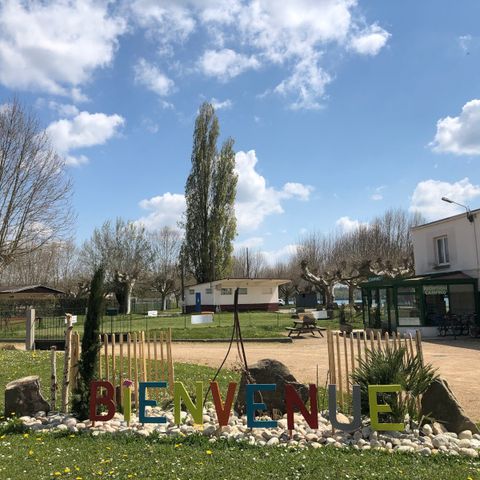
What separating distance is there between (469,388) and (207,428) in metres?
6.26

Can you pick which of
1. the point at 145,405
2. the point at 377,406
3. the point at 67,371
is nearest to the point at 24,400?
the point at 67,371

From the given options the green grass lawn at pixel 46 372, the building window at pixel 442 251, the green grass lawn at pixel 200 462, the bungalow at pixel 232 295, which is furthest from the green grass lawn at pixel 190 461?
the bungalow at pixel 232 295

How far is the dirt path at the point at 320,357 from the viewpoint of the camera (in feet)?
34.6

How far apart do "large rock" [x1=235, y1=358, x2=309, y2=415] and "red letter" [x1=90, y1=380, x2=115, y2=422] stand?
1760mm

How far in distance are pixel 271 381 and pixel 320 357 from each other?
27.6 ft

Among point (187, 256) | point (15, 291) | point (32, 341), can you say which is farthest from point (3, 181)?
point (187, 256)

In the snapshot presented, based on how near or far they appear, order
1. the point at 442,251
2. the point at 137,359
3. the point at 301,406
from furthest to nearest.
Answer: the point at 442,251 < the point at 137,359 < the point at 301,406

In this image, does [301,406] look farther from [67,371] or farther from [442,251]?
[442,251]

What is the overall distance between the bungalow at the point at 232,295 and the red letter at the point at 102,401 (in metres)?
37.7

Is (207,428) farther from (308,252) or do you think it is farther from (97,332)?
(308,252)

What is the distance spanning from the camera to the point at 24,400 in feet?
25.2

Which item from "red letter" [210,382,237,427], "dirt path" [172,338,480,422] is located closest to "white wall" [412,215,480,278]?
"dirt path" [172,338,480,422]

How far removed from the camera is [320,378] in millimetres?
11305

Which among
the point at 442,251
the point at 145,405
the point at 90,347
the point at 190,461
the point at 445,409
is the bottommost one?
the point at 190,461
